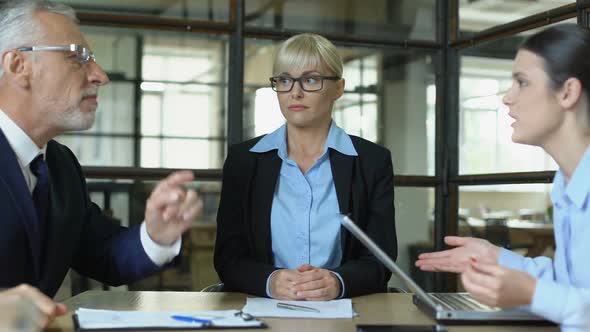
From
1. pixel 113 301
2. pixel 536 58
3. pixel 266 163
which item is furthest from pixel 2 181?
pixel 536 58

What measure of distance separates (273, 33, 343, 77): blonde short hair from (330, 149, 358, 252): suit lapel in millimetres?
299

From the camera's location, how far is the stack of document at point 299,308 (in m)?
1.79

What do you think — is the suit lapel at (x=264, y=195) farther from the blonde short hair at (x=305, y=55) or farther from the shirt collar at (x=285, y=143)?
the blonde short hair at (x=305, y=55)

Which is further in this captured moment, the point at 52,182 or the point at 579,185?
the point at 52,182

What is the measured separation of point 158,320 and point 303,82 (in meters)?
1.15

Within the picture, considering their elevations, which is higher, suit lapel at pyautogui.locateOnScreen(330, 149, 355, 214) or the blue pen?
suit lapel at pyautogui.locateOnScreen(330, 149, 355, 214)

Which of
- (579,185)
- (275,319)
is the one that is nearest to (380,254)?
(275,319)

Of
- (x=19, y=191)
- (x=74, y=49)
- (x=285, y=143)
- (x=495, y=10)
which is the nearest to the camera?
(x=19, y=191)

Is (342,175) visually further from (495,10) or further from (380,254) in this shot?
(495,10)

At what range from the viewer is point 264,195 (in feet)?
8.25

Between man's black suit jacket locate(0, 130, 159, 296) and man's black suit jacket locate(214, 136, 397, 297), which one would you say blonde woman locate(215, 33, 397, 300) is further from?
man's black suit jacket locate(0, 130, 159, 296)

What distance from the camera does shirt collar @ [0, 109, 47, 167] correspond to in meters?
2.07

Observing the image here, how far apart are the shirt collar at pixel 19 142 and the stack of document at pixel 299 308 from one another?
2.32 ft

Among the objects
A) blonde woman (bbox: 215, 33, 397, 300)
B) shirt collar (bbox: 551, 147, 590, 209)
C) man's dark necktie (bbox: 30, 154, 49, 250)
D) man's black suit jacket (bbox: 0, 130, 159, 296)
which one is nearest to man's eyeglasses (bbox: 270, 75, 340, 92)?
blonde woman (bbox: 215, 33, 397, 300)
